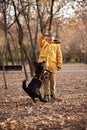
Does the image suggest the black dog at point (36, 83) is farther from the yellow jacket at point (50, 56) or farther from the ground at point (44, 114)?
the yellow jacket at point (50, 56)

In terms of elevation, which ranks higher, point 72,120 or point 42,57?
point 42,57

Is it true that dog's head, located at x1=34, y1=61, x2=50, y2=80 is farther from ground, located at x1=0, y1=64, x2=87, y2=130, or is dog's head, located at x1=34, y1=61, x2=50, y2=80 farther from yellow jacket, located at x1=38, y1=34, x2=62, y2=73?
ground, located at x1=0, y1=64, x2=87, y2=130

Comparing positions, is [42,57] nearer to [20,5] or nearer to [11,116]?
[11,116]

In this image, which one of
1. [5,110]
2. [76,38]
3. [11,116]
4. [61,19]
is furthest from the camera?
[76,38]

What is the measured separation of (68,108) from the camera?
10.7 meters

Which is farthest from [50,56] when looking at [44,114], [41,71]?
[44,114]

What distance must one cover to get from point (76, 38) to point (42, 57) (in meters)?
71.0

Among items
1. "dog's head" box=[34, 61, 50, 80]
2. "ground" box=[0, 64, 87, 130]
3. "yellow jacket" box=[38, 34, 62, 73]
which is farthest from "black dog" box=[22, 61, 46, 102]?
"yellow jacket" box=[38, 34, 62, 73]

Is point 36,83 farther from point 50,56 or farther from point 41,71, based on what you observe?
point 50,56

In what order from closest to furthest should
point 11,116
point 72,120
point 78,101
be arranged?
point 72,120, point 11,116, point 78,101

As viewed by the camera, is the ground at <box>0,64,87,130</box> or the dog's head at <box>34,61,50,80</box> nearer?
the ground at <box>0,64,87,130</box>

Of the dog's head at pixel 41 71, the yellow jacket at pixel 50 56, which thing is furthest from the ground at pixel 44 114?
the yellow jacket at pixel 50 56

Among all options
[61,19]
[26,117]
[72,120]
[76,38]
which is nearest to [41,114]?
[26,117]

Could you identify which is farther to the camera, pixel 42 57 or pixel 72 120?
pixel 42 57
